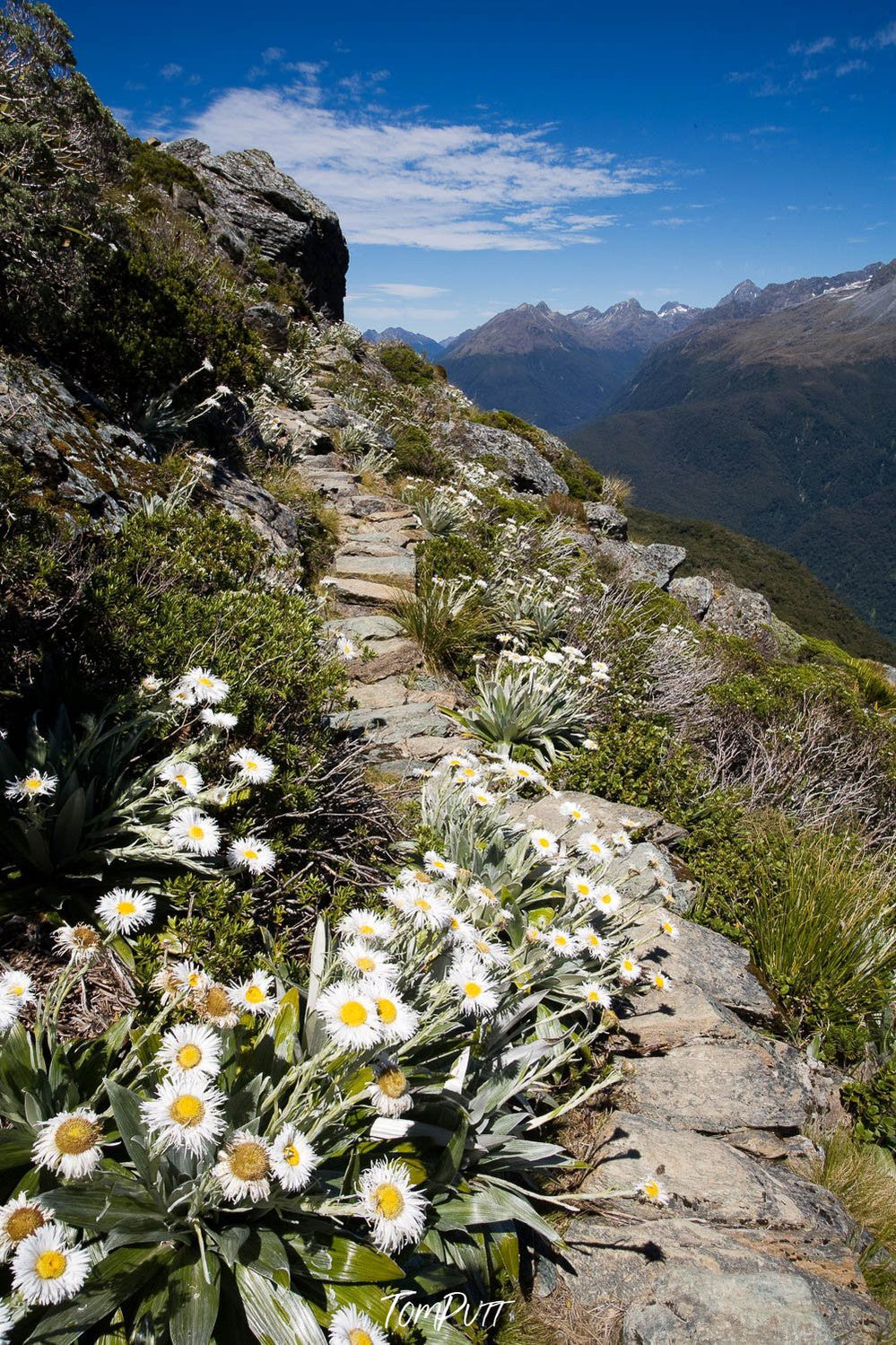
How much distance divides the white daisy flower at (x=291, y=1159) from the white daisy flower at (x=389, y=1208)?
147 millimetres

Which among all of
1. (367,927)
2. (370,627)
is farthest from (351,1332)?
(370,627)

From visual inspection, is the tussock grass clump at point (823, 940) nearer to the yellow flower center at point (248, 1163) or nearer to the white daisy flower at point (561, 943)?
the white daisy flower at point (561, 943)

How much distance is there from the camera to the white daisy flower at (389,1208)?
4.48 ft

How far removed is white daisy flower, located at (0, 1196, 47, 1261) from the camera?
1.21 meters

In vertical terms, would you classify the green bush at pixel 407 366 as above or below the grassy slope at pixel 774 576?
above

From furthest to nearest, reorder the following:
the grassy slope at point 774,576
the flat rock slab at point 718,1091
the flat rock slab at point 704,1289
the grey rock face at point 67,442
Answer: the grassy slope at point 774,576 < the grey rock face at point 67,442 < the flat rock slab at point 718,1091 < the flat rock slab at point 704,1289

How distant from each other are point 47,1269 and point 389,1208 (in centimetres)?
64

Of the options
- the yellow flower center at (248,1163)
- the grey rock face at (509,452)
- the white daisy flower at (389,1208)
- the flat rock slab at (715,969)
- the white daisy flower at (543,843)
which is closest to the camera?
the yellow flower center at (248,1163)

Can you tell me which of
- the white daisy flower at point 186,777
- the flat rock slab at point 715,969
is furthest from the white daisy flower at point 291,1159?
the flat rock slab at point 715,969

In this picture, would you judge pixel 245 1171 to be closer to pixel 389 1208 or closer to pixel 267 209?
pixel 389 1208

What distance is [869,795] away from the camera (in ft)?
22.8

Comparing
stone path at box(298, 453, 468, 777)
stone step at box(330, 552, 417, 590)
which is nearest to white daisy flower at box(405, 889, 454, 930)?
stone path at box(298, 453, 468, 777)

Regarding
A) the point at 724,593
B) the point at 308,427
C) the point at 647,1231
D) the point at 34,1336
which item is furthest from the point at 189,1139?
Result: the point at 724,593

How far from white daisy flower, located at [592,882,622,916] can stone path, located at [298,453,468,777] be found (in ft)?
5.02
